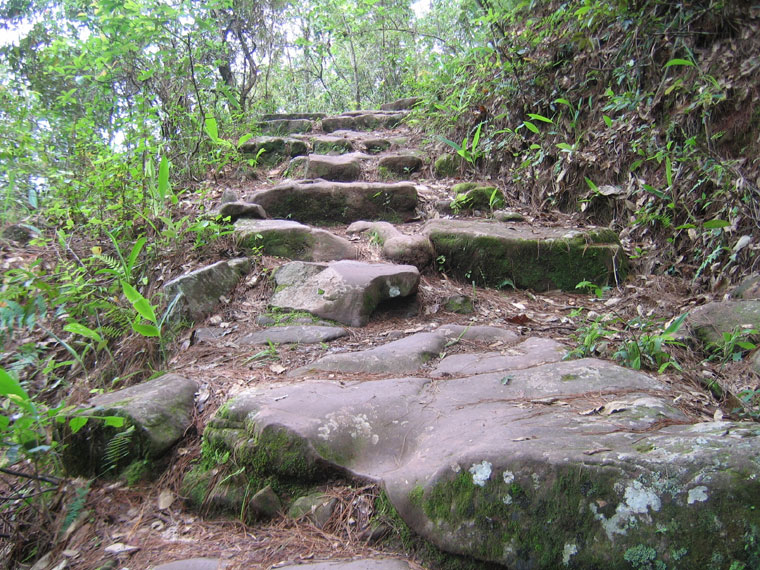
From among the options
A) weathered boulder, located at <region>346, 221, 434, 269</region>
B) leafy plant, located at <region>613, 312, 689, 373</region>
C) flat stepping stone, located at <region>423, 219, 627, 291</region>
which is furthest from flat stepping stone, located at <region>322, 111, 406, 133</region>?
leafy plant, located at <region>613, 312, 689, 373</region>

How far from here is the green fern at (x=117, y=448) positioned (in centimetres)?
192

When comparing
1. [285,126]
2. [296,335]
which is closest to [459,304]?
[296,335]

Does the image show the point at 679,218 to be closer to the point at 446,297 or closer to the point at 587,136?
the point at 587,136

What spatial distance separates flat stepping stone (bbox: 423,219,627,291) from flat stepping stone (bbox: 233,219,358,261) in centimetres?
84

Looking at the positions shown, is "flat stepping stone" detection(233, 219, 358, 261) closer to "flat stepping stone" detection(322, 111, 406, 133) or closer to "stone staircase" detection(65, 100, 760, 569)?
"stone staircase" detection(65, 100, 760, 569)

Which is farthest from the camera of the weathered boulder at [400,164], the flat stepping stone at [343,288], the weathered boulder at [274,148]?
the weathered boulder at [274,148]

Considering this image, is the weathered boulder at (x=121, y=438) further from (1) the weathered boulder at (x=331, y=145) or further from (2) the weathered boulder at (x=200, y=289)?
(1) the weathered boulder at (x=331, y=145)

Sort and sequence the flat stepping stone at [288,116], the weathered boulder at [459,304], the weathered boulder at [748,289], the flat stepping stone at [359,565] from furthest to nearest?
the flat stepping stone at [288,116] → the weathered boulder at [459,304] → the weathered boulder at [748,289] → the flat stepping stone at [359,565]

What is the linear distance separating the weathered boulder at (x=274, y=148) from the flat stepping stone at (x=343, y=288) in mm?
3080

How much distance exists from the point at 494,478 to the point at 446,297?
2.07 m

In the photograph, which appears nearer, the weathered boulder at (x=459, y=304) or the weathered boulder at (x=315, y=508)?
the weathered boulder at (x=315, y=508)

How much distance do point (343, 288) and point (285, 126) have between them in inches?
213

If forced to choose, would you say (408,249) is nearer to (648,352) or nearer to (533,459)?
(648,352)

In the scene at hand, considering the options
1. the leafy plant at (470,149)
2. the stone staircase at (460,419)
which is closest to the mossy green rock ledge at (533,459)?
the stone staircase at (460,419)
